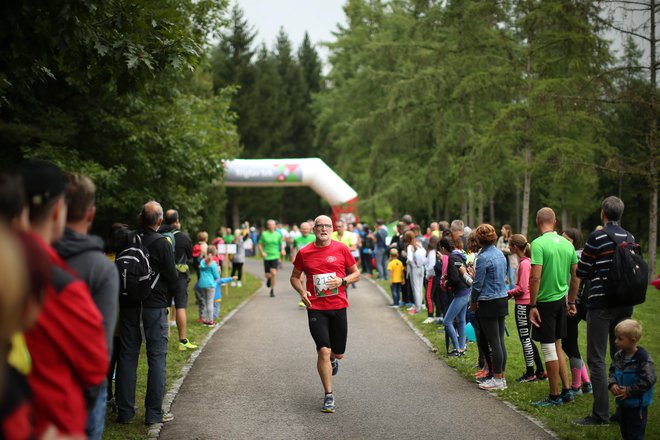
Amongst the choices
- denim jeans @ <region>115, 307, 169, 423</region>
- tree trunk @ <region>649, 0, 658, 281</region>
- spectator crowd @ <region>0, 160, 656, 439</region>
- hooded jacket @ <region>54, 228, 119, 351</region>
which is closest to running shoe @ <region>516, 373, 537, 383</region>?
spectator crowd @ <region>0, 160, 656, 439</region>

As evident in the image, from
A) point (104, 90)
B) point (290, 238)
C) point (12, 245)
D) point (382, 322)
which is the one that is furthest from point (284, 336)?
point (290, 238)

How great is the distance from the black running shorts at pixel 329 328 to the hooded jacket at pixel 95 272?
4281 mm

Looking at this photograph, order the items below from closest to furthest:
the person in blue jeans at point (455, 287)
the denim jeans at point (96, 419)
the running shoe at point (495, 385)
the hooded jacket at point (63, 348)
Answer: the hooded jacket at point (63, 348), the denim jeans at point (96, 419), the running shoe at point (495, 385), the person in blue jeans at point (455, 287)

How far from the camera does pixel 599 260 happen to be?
6.60m

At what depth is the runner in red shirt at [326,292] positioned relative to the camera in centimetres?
755

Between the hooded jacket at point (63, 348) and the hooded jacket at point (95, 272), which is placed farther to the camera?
the hooded jacket at point (95, 272)

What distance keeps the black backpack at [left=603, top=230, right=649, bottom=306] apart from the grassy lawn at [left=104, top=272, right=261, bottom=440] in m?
4.41

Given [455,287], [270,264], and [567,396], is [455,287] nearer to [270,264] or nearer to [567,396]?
[567,396]

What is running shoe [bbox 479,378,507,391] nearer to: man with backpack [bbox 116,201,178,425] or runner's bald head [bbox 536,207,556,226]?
runner's bald head [bbox 536,207,556,226]

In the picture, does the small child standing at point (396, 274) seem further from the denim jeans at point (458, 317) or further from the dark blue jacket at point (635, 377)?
the dark blue jacket at point (635, 377)

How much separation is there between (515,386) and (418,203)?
29280 mm

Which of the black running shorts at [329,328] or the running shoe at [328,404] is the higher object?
the black running shorts at [329,328]

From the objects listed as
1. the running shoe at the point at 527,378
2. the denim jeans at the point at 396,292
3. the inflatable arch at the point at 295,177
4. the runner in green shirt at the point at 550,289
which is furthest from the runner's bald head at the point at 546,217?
the inflatable arch at the point at 295,177

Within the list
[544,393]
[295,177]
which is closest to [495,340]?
[544,393]
